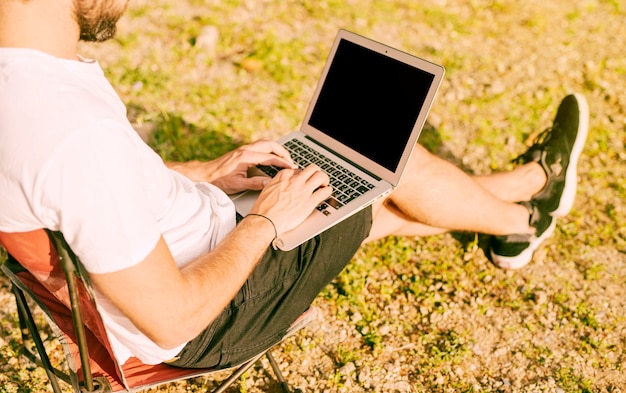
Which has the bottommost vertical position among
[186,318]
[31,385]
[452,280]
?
[31,385]

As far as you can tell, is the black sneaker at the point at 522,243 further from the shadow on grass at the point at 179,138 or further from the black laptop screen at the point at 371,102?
the shadow on grass at the point at 179,138

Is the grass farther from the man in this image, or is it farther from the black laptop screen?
the black laptop screen

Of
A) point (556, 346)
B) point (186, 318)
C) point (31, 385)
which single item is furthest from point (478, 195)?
point (31, 385)

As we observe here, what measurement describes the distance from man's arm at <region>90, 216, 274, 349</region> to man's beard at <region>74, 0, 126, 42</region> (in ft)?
2.22

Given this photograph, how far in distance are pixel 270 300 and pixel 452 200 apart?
1.14 m

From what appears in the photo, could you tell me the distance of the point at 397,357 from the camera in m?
3.11

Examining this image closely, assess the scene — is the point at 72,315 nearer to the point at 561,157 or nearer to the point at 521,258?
the point at 521,258

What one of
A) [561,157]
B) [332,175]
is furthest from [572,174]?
[332,175]

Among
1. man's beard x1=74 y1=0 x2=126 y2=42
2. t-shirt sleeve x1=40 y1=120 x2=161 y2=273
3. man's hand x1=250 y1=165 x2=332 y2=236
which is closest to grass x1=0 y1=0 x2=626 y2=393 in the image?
man's hand x1=250 y1=165 x2=332 y2=236

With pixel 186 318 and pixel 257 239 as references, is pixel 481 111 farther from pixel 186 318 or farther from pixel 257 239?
pixel 186 318

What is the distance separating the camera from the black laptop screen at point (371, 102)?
102 inches

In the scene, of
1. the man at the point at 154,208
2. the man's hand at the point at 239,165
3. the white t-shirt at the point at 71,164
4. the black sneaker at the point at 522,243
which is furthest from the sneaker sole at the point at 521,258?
the white t-shirt at the point at 71,164

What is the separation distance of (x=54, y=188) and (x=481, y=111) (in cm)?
387

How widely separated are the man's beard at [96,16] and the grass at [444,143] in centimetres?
186
